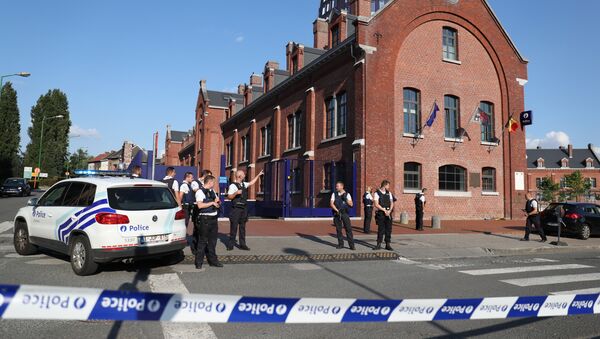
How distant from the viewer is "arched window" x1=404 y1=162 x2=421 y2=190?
21219 mm

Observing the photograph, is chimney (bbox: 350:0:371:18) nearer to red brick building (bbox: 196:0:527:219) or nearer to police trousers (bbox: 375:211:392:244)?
red brick building (bbox: 196:0:527:219)

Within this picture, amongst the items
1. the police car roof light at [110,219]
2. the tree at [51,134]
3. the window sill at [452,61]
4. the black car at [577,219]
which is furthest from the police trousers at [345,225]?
the tree at [51,134]

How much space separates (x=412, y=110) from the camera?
21812 millimetres

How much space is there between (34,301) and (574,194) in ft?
258

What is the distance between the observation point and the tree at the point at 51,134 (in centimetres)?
5738

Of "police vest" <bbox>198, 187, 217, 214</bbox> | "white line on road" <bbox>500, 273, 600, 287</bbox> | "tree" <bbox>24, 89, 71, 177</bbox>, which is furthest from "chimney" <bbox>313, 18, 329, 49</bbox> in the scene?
"tree" <bbox>24, 89, 71, 177</bbox>

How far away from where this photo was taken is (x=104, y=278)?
21.3 feet

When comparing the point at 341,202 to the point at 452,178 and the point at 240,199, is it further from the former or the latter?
the point at 452,178

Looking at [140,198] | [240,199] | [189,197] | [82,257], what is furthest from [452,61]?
[82,257]

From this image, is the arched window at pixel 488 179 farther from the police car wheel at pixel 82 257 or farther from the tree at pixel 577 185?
the tree at pixel 577 185

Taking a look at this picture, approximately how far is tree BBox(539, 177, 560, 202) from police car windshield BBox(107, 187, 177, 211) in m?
71.5

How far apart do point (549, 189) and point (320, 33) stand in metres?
53.6

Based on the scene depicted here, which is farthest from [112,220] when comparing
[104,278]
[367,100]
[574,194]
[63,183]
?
[574,194]

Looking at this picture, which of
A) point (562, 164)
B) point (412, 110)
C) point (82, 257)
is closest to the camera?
point (82, 257)
